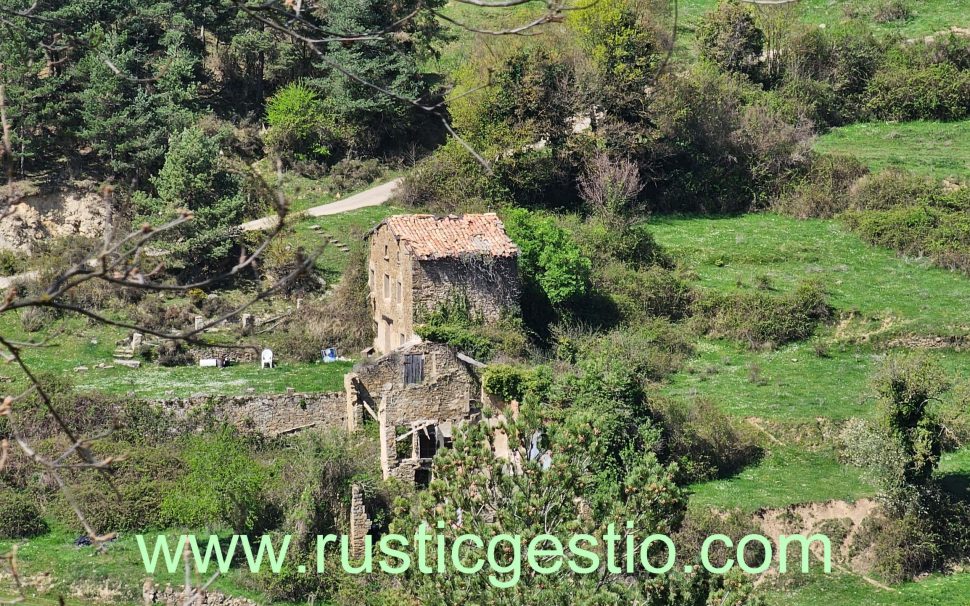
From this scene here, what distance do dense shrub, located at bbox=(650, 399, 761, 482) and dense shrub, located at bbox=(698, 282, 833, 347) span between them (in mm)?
5322

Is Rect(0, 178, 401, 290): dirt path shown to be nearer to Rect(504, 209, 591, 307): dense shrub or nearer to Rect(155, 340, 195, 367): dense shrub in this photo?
Rect(155, 340, 195, 367): dense shrub

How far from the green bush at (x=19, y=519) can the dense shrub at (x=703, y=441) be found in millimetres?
12228

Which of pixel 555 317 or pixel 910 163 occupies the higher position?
pixel 910 163

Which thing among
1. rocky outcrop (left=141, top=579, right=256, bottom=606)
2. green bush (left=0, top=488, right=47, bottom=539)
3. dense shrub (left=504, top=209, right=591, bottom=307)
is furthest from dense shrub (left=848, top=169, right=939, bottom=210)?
green bush (left=0, top=488, right=47, bottom=539)

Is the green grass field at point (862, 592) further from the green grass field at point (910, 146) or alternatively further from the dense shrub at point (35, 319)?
the green grass field at point (910, 146)

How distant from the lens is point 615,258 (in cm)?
3450

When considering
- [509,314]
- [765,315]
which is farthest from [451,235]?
[765,315]

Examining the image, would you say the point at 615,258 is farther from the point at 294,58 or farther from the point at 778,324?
the point at 294,58

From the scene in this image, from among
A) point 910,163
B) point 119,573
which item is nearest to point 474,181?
point 910,163

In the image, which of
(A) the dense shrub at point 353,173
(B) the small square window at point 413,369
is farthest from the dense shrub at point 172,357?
(A) the dense shrub at point 353,173

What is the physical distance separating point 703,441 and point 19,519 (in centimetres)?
1338

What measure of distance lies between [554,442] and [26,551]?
12188 millimetres

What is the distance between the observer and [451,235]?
30.1 m

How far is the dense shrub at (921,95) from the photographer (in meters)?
45.5
